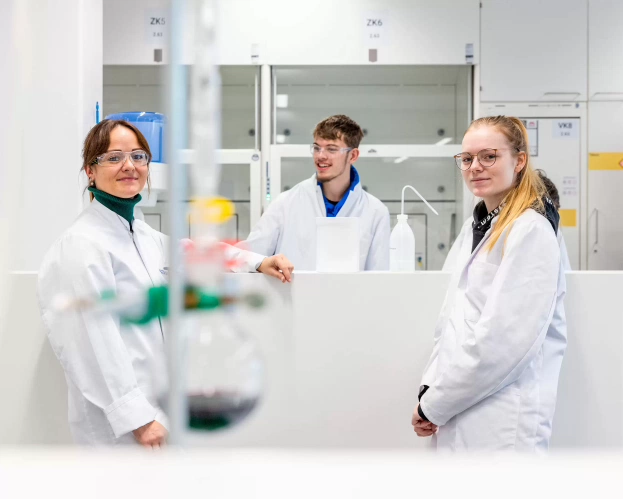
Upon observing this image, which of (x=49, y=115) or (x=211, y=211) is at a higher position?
(x=49, y=115)

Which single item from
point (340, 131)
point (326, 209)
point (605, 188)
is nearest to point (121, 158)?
point (340, 131)

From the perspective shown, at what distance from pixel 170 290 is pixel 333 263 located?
1.27m

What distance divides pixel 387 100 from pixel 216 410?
324 cm

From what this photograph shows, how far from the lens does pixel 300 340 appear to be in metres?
1.56

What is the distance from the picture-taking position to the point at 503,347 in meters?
1.22

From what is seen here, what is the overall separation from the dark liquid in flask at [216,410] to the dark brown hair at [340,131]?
6.36ft

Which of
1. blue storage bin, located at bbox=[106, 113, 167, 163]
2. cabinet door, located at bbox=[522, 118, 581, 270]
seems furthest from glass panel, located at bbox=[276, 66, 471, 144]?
blue storage bin, located at bbox=[106, 113, 167, 163]

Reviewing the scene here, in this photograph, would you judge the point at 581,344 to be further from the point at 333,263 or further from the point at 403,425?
the point at 333,263

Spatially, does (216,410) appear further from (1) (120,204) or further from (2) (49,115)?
(2) (49,115)

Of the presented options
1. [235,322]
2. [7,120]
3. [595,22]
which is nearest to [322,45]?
[595,22]

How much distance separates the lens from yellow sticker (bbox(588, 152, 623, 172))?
3326mm

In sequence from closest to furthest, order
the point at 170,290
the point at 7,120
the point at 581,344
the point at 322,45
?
the point at 170,290 < the point at 581,344 < the point at 7,120 < the point at 322,45

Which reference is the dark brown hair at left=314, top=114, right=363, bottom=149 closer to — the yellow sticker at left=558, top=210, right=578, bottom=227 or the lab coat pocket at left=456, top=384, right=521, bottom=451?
the lab coat pocket at left=456, top=384, right=521, bottom=451

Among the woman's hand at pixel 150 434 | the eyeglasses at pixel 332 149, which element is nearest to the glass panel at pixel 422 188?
the eyeglasses at pixel 332 149
